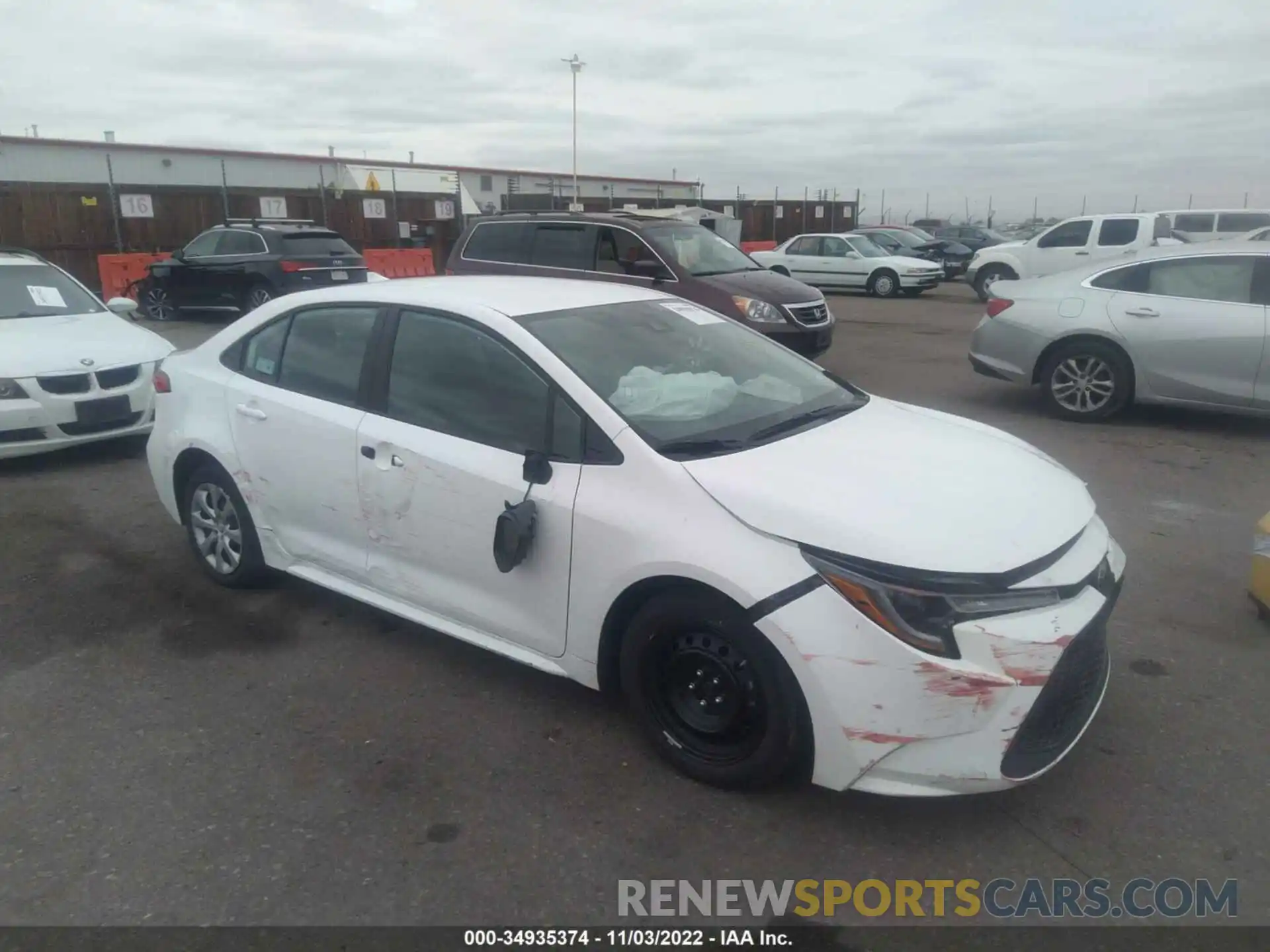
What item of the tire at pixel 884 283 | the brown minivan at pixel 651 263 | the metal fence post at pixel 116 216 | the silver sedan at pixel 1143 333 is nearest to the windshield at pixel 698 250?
the brown minivan at pixel 651 263

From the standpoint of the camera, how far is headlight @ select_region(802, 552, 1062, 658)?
9.36ft

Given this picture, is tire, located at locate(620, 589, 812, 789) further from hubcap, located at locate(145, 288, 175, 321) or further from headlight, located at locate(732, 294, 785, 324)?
hubcap, located at locate(145, 288, 175, 321)

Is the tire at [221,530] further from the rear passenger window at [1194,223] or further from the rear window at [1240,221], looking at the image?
the rear window at [1240,221]

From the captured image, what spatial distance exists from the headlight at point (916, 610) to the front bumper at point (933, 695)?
0.03 m

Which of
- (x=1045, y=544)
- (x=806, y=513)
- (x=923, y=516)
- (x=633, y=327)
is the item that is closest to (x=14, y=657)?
(x=633, y=327)

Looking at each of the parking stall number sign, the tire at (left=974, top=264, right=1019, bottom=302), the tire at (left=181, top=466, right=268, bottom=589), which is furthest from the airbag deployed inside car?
the parking stall number sign

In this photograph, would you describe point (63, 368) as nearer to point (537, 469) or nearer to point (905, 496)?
point (537, 469)

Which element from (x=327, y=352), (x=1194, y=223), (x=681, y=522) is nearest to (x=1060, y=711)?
(x=681, y=522)

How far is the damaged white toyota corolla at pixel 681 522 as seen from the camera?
2.90m

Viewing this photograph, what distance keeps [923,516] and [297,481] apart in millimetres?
2719

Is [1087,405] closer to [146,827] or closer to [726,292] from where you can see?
[726,292]

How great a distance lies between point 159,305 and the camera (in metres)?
16.8

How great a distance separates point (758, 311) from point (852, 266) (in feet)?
40.6

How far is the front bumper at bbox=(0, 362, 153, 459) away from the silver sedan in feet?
23.5
